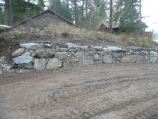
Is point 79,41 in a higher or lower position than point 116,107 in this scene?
higher

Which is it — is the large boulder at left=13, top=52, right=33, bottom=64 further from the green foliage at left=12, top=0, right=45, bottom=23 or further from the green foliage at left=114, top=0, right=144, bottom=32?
the green foliage at left=12, top=0, right=45, bottom=23

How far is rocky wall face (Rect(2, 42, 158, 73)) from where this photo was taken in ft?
33.7

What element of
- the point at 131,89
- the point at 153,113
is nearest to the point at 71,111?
the point at 153,113

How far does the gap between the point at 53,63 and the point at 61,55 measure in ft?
1.50

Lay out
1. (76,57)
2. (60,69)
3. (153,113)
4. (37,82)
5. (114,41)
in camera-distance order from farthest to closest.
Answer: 1. (114,41)
2. (76,57)
3. (60,69)
4. (37,82)
5. (153,113)

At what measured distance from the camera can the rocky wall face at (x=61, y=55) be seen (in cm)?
1027

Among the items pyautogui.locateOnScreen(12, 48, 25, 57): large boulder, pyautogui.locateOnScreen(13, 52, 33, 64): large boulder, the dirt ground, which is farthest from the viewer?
pyautogui.locateOnScreen(12, 48, 25, 57): large boulder

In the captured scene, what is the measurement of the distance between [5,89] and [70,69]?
10.1 ft

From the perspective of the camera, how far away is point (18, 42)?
11047mm

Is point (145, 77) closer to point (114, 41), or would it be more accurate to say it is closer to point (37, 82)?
point (37, 82)

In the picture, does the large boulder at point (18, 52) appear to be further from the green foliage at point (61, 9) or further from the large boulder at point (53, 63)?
the green foliage at point (61, 9)

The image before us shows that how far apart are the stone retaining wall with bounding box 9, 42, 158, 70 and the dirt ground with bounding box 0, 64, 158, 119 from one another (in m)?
0.51

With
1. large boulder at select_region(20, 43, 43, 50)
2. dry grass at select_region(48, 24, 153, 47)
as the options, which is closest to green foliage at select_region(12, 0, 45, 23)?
dry grass at select_region(48, 24, 153, 47)

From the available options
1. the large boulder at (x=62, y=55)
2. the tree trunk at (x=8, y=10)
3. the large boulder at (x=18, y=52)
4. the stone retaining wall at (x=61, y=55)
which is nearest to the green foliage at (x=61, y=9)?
the tree trunk at (x=8, y=10)
